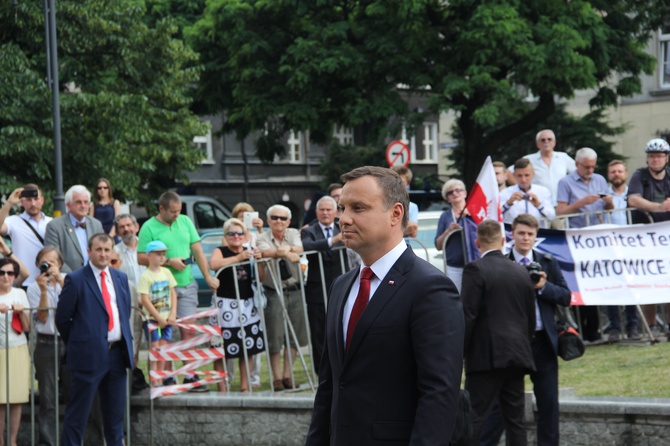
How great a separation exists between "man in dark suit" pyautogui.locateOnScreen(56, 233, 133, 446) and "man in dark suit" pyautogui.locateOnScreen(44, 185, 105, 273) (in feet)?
5.18

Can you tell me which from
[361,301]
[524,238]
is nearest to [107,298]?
[524,238]

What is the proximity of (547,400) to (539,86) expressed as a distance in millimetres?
19753

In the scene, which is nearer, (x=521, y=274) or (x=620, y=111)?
(x=521, y=274)

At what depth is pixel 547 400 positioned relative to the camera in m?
8.91

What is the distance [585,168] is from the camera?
42.4ft

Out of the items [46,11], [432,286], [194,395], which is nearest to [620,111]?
[46,11]

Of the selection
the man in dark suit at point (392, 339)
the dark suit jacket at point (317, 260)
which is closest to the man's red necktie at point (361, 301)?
the man in dark suit at point (392, 339)

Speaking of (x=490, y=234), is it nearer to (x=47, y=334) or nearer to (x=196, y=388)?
(x=196, y=388)

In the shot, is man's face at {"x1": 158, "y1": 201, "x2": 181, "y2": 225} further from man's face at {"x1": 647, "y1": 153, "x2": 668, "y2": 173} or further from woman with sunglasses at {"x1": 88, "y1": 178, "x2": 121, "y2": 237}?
man's face at {"x1": 647, "y1": 153, "x2": 668, "y2": 173}

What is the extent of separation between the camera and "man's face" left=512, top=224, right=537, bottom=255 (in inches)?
366

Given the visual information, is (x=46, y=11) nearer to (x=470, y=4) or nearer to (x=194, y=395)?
(x=194, y=395)

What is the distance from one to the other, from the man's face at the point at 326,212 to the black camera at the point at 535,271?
2.97m

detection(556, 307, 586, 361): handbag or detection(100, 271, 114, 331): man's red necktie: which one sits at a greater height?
detection(100, 271, 114, 331): man's red necktie

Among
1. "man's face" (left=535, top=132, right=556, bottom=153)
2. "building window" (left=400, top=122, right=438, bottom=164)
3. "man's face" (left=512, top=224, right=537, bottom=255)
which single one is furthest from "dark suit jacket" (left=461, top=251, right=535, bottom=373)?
"building window" (left=400, top=122, right=438, bottom=164)
